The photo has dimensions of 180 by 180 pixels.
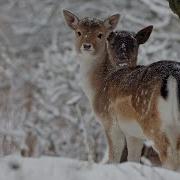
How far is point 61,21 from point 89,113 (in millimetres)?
5975

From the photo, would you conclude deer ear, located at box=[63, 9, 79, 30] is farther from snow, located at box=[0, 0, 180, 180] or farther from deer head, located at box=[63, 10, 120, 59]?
snow, located at box=[0, 0, 180, 180]

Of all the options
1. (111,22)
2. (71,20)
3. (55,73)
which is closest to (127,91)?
(111,22)

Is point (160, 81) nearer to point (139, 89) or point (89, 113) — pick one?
point (139, 89)

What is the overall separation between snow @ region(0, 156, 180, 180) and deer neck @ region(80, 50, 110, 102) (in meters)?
3.40

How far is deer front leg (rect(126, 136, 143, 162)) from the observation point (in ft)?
22.7

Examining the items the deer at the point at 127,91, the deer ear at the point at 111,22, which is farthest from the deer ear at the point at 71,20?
the deer ear at the point at 111,22

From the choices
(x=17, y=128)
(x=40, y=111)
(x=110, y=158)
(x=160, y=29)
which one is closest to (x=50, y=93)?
(x=40, y=111)

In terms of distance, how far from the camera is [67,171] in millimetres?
4137

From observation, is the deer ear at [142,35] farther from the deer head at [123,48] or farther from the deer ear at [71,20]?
the deer ear at [71,20]

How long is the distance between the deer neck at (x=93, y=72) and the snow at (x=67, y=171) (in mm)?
3395

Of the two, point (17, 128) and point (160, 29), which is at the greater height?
point (160, 29)

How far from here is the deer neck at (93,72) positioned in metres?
7.75

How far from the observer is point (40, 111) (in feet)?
52.5

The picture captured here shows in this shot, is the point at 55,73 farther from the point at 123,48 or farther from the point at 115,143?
the point at 115,143
